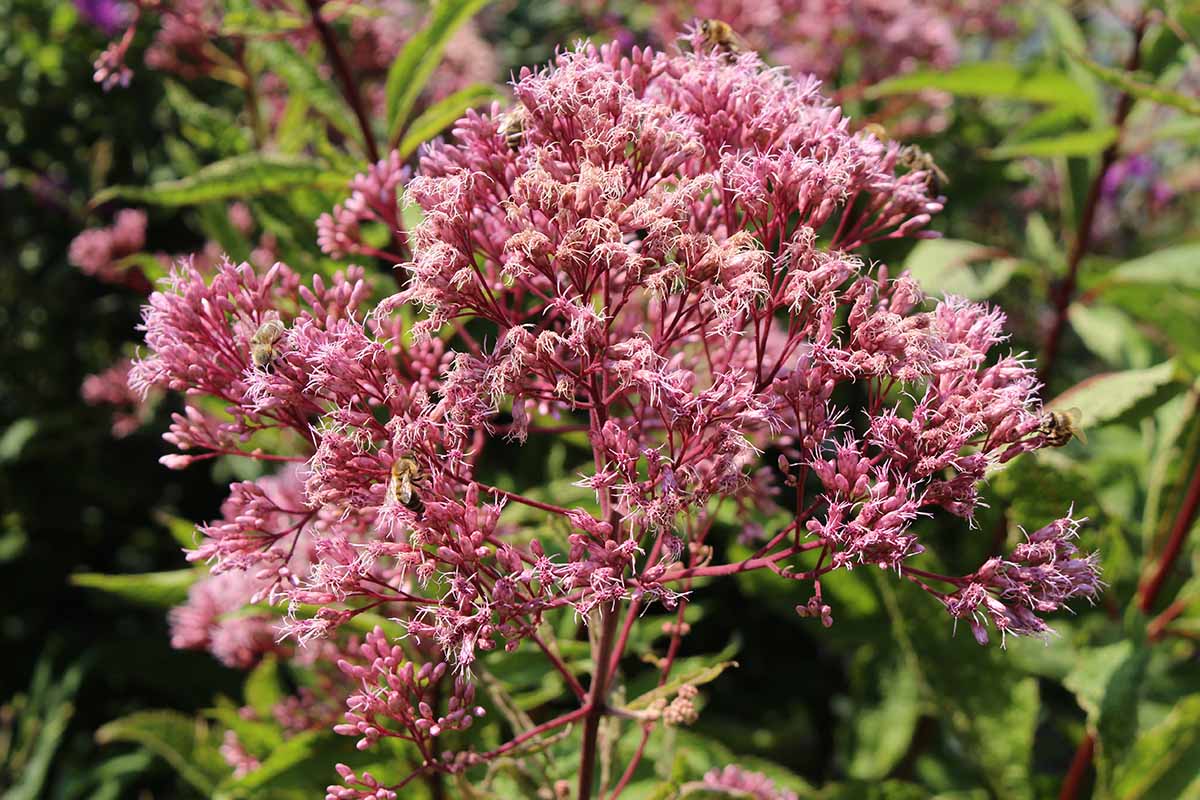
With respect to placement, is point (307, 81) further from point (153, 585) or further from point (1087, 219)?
point (1087, 219)

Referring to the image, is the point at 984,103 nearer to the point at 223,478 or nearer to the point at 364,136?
the point at 364,136

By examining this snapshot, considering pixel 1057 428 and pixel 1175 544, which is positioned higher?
pixel 1057 428

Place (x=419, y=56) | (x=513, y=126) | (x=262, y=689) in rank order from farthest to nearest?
(x=262, y=689), (x=419, y=56), (x=513, y=126)

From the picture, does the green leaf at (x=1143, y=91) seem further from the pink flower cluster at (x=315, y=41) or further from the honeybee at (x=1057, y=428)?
the pink flower cluster at (x=315, y=41)

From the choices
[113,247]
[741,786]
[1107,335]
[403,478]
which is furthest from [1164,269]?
[113,247]

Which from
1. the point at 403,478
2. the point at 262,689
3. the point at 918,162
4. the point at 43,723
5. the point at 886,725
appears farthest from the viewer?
the point at 43,723

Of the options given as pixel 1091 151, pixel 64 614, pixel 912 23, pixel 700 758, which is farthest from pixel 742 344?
pixel 64 614

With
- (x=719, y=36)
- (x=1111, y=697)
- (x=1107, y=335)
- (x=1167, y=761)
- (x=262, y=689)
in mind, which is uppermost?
(x=719, y=36)

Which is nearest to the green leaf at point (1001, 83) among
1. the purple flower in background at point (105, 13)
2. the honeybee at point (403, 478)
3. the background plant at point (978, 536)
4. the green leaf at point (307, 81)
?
the background plant at point (978, 536)
